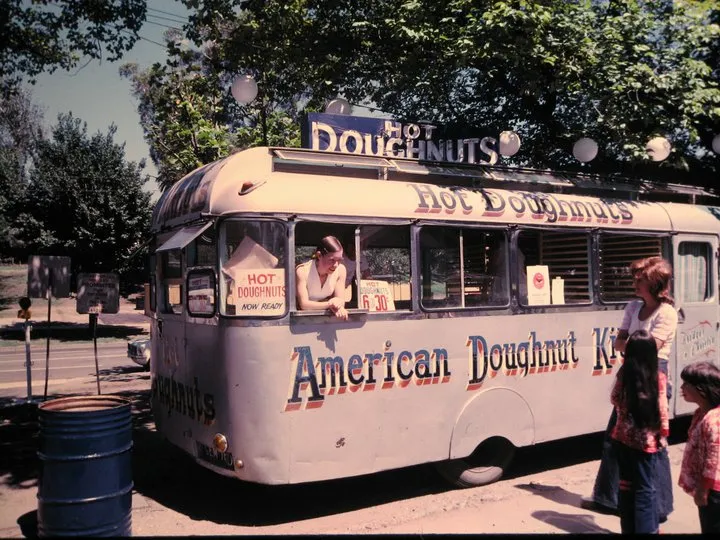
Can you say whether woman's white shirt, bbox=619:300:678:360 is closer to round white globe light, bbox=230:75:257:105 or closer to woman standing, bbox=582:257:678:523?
woman standing, bbox=582:257:678:523

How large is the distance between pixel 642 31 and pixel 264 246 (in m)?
7.74

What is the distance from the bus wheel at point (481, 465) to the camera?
18.6 feet

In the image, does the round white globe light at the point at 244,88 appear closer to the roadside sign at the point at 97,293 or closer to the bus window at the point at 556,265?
the roadside sign at the point at 97,293

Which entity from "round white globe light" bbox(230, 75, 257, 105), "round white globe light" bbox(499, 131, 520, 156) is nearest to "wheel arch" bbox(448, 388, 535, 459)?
"round white globe light" bbox(499, 131, 520, 156)

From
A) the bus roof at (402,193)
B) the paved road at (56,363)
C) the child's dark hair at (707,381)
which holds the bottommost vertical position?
the paved road at (56,363)

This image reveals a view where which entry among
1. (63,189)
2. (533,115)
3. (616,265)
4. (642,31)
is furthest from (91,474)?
(63,189)

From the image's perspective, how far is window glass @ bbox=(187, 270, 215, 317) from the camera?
4902 mm

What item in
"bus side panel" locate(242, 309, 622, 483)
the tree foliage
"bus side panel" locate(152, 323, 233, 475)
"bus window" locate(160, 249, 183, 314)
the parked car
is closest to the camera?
"bus side panel" locate(242, 309, 622, 483)

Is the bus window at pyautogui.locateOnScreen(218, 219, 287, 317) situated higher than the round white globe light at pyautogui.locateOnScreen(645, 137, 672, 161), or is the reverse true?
the round white globe light at pyautogui.locateOnScreen(645, 137, 672, 161)

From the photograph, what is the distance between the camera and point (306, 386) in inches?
187

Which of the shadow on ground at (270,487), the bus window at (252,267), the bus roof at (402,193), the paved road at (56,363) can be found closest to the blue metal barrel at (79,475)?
the shadow on ground at (270,487)

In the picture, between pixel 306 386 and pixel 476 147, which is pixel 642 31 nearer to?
pixel 476 147

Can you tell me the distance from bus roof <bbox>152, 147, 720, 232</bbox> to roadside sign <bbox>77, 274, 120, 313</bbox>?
4.74m

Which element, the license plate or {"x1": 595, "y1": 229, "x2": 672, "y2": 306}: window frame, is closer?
the license plate
